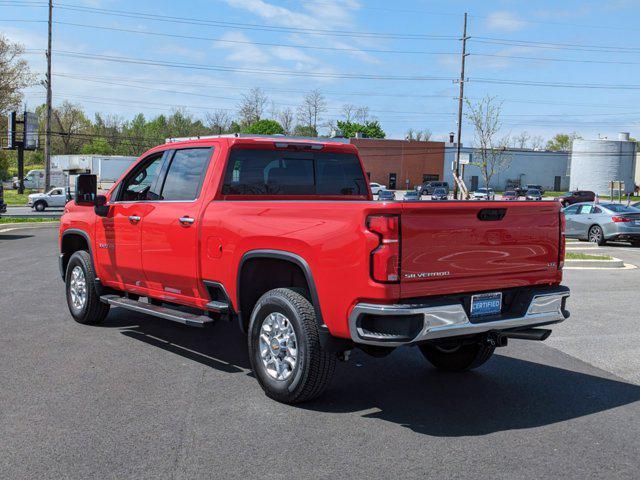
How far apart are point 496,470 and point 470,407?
1339mm

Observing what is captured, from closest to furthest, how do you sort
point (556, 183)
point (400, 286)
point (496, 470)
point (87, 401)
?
point (496, 470)
point (400, 286)
point (87, 401)
point (556, 183)

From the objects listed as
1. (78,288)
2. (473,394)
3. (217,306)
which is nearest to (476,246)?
(473,394)

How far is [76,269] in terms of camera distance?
8945mm

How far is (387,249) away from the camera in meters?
4.86

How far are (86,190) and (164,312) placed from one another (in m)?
2.20

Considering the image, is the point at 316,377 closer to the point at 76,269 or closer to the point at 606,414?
the point at 606,414

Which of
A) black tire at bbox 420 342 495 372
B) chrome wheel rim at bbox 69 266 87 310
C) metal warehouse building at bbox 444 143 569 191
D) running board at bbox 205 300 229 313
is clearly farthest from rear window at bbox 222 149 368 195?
metal warehouse building at bbox 444 143 569 191

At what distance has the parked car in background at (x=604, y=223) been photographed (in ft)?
76.2

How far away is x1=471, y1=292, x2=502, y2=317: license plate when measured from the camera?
17.5ft

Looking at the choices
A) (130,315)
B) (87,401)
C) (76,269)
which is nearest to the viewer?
(87,401)

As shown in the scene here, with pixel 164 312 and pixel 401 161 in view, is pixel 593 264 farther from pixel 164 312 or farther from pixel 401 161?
pixel 401 161

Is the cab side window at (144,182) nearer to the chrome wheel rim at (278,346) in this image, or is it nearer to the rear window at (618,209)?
the chrome wheel rim at (278,346)

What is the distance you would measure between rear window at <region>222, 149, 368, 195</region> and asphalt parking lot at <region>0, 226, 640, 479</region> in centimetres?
175

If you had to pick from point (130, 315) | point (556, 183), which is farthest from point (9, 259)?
point (556, 183)
